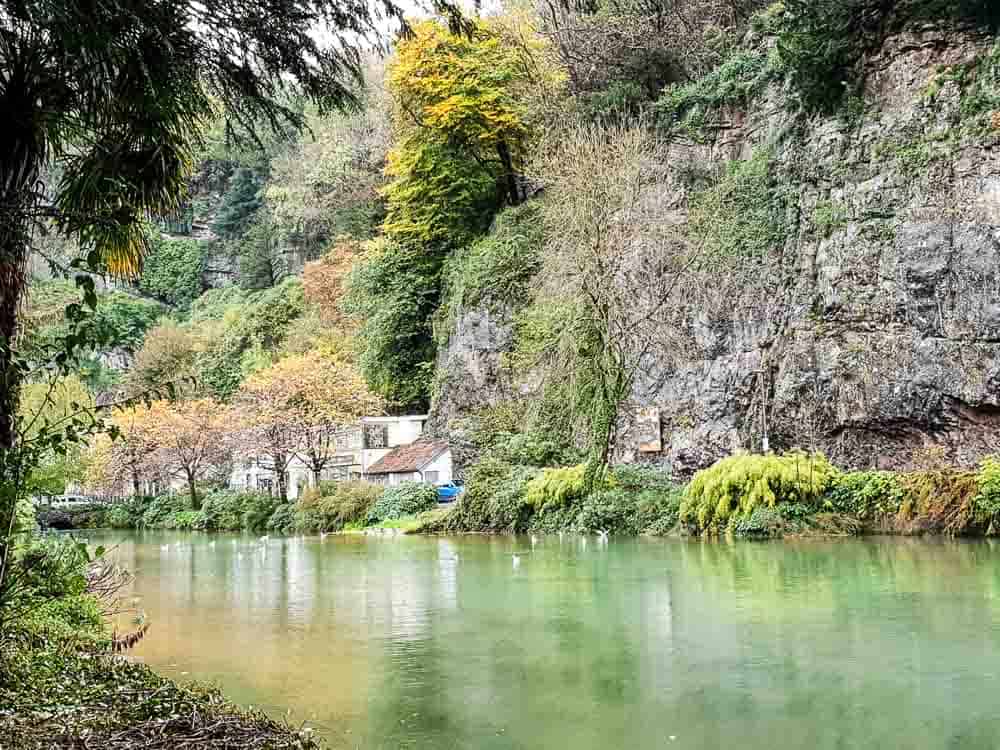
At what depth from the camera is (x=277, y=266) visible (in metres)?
68.5

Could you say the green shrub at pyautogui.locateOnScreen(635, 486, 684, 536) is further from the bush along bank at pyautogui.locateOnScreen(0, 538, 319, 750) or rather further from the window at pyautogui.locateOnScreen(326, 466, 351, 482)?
the window at pyautogui.locateOnScreen(326, 466, 351, 482)

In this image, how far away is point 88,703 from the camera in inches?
242

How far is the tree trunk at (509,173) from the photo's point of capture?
4081cm

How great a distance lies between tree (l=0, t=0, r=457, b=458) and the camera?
5.09 meters

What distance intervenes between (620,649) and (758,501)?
48.3ft

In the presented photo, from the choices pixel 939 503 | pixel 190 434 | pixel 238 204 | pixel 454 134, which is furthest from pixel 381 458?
pixel 238 204

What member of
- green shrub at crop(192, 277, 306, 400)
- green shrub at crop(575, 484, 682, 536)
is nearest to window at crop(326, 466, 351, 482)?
green shrub at crop(192, 277, 306, 400)

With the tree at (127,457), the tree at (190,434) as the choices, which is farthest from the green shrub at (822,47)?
the tree at (127,457)

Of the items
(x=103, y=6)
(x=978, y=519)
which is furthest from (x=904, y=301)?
(x=103, y=6)

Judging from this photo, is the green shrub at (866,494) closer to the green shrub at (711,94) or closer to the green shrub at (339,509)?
the green shrub at (711,94)

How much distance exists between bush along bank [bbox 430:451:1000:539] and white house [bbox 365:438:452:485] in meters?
8.82

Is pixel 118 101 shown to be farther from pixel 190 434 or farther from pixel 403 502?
pixel 190 434

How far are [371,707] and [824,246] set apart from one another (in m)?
21.7

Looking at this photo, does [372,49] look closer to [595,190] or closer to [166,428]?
[595,190]
